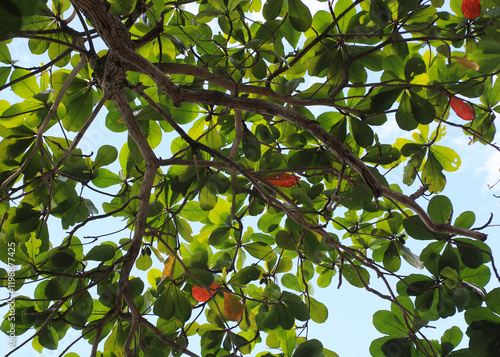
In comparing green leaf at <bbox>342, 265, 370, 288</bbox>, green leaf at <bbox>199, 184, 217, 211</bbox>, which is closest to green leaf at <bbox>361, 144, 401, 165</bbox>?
green leaf at <bbox>342, 265, 370, 288</bbox>

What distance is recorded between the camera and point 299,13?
113 cm

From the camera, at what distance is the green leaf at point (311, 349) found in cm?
119

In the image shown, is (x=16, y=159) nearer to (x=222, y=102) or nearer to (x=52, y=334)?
(x=52, y=334)

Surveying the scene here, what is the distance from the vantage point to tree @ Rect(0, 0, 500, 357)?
1077mm

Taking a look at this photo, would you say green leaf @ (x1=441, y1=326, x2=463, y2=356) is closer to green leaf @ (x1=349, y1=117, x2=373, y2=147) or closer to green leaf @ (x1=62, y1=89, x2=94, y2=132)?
green leaf @ (x1=349, y1=117, x2=373, y2=147)

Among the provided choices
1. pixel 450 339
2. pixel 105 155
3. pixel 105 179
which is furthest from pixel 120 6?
pixel 450 339

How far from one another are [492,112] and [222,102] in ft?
3.86

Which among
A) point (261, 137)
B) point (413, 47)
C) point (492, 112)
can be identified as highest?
point (413, 47)

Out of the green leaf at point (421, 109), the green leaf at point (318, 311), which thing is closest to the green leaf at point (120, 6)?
the green leaf at point (421, 109)

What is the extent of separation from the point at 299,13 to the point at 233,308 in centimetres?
103

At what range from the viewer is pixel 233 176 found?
121 cm

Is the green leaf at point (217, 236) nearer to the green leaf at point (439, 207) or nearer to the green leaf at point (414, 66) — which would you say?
the green leaf at point (439, 207)

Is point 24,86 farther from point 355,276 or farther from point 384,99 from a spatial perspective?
point 355,276

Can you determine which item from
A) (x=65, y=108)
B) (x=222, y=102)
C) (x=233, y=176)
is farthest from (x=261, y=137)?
(x=65, y=108)
